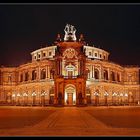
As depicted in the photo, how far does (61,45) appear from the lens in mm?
82938

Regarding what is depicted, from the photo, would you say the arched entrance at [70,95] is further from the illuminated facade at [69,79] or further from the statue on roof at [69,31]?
the statue on roof at [69,31]

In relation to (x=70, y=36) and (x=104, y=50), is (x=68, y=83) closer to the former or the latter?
(x=70, y=36)

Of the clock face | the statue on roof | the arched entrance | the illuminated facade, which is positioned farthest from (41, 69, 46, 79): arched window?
the arched entrance

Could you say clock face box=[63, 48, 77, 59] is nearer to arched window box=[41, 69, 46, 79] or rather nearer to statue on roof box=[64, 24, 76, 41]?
statue on roof box=[64, 24, 76, 41]

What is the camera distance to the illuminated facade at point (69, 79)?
80.8 meters

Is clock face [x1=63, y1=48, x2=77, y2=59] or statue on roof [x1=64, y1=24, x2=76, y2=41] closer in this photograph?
clock face [x1=63, y1=48, x2=77, y2=59]

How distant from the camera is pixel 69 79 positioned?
263 ft

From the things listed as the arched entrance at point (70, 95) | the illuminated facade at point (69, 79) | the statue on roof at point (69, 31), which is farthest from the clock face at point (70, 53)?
the statue on roof at point (69, 31)

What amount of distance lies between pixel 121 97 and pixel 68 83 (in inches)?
1029

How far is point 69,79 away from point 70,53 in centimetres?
749

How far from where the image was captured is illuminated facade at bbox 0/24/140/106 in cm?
8081

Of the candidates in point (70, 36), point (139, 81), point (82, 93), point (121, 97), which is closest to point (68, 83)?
point (82, 93)

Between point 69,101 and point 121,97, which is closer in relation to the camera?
point 69,101

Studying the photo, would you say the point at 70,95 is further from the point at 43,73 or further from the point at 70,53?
the point at 43,73
